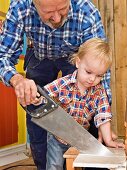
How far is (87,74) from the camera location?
1.60 metres

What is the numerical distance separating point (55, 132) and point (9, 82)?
31 cm

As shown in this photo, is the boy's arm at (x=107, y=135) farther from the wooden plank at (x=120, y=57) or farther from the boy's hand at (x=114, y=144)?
the wooden plank at (x=120, y=57)

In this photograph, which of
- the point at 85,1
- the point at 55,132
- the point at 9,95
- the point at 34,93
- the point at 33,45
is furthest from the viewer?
the point at 9,95

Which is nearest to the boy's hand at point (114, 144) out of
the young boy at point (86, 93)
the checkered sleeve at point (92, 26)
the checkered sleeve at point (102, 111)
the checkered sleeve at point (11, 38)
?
the young boy at point (86, 93)

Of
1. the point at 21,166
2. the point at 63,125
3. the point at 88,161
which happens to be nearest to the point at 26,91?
the point at 63,125

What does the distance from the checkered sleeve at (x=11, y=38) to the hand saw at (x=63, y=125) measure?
293mm

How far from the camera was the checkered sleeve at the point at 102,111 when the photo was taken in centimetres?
164

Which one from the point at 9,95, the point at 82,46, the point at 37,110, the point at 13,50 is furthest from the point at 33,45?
the point at 9,95

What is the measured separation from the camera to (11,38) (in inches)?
68.0

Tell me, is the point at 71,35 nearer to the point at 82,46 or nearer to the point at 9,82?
the point at 82,46

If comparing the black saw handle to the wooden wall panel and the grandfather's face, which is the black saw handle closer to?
the grandfather's face

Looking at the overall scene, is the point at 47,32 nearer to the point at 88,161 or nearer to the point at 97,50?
the point at 97,50

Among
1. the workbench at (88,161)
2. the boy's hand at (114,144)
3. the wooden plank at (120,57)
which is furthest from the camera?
the wooden plank at (120,57)

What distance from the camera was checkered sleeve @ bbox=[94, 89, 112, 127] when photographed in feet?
5.39
